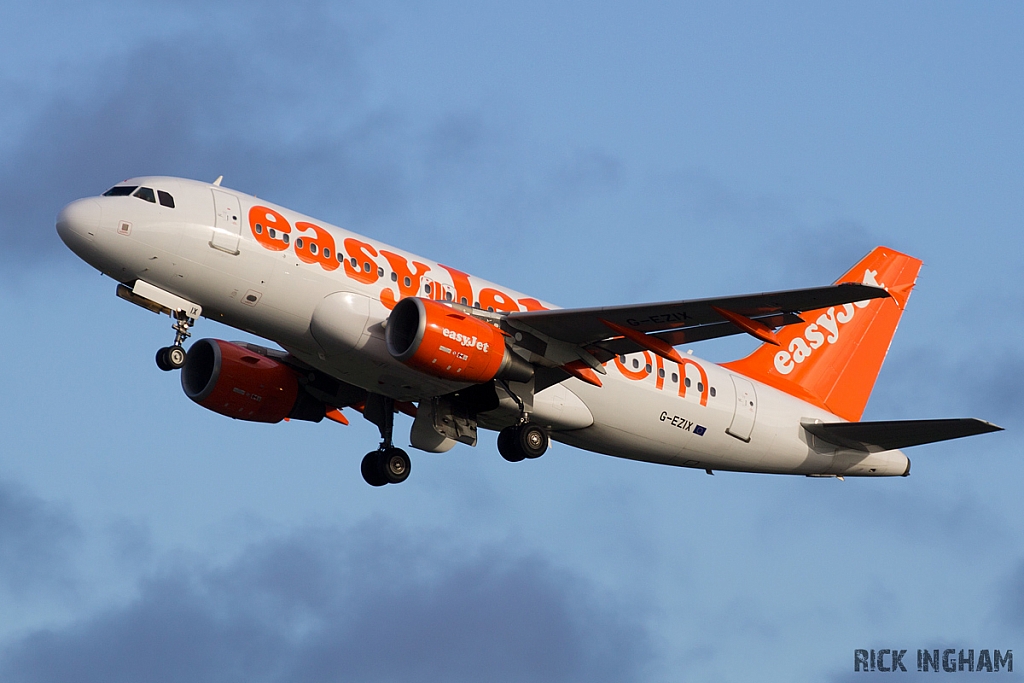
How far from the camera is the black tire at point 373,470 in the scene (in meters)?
39.8

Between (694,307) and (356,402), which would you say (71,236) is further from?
(694,307)

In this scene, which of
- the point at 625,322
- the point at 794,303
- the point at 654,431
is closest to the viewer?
the point at 794,303

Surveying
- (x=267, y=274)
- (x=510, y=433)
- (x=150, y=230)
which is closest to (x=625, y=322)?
(x=510, y=433)

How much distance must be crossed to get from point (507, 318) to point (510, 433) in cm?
300

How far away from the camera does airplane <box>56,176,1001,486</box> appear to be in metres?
32.7

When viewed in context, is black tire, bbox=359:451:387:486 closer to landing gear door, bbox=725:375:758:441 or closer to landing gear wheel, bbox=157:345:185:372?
landing gear wheel, bbox=157:345:185:372

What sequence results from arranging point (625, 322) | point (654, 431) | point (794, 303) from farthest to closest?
point (654, 431)
point (625, 322)
point (794, 303)

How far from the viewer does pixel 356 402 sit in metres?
39.9

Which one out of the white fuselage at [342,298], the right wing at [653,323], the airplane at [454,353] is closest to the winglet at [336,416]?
the airplane at [454,353]

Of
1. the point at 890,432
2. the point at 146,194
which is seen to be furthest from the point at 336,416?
the point at 890,432

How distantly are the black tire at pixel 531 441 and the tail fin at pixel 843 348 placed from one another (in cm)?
774

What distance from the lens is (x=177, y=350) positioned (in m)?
33.0

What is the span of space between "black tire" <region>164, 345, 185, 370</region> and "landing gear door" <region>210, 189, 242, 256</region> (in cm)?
249

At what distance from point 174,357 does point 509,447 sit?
849 cm
